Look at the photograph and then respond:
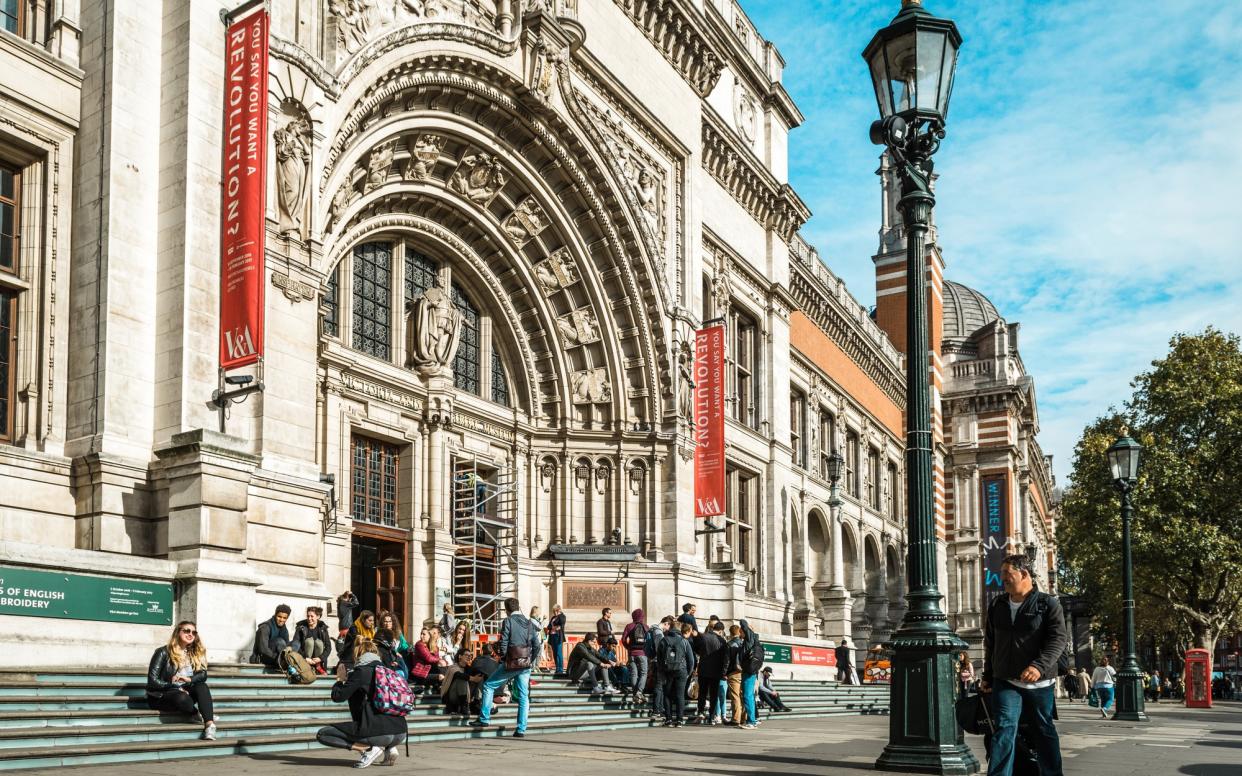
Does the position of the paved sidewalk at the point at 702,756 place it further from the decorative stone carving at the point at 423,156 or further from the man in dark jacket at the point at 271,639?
the decorative stone carving at the point at 423,156

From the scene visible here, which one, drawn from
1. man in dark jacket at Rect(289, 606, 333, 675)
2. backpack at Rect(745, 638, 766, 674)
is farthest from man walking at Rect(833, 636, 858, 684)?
man in dark jacket at Rect(289, 606, 333, 675)

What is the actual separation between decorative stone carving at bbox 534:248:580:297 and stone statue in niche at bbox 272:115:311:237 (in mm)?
10778

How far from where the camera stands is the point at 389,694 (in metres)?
12.0

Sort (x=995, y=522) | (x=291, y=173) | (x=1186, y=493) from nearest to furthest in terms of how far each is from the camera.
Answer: (x=291, y=173) → (x=1186, y=493) → (x=995, y=522)

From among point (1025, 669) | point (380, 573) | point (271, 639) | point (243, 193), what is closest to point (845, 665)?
point (380, 573)

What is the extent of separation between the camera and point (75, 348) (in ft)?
52.1

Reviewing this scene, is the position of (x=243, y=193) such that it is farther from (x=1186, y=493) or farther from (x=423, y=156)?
(x=1186, y=493)

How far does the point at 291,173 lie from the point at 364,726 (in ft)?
30.4

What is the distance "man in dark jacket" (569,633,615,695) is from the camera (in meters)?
21.2

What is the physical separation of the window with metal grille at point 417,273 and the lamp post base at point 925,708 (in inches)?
661

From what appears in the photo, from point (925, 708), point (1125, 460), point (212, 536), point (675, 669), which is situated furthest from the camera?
point (1125, 460)

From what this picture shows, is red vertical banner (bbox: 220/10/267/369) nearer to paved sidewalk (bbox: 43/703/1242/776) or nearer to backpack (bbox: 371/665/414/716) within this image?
backpack (bbox: 371/665/414/716)

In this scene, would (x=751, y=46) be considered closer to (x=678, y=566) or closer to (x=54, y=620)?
(x=678, y=566)

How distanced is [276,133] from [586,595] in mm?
13655
